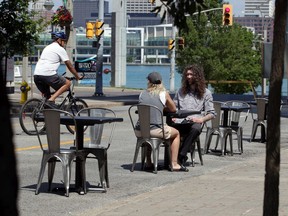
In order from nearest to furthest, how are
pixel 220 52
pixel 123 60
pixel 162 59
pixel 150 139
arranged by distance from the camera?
pixel 150 139, pixel 220 52, pixel 123 60, pixel 162 59

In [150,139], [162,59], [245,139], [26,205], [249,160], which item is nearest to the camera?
[26,205]

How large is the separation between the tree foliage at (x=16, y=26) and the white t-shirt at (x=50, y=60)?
9282mm

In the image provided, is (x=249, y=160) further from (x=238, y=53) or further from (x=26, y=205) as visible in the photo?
(x=238, y=53)

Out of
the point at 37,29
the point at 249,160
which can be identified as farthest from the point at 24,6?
the point at 249,160

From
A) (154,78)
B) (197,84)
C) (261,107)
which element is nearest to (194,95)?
(197,84)

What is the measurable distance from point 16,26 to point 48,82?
1015 cm

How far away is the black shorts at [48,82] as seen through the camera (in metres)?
18.1

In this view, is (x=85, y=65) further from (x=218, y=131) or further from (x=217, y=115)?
(x=217, y=115)

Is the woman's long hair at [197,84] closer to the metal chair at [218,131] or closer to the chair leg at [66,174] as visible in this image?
the metal chair at [218,131]

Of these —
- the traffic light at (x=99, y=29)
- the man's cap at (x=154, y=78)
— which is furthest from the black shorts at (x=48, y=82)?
the traffic light at (x=99, y=29)

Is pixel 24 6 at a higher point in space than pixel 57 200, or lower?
higher

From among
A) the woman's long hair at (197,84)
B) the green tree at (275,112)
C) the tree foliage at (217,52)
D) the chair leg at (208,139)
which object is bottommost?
the tree foliage at (217,52)

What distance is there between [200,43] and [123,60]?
11999 mm

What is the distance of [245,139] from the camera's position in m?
20.0
